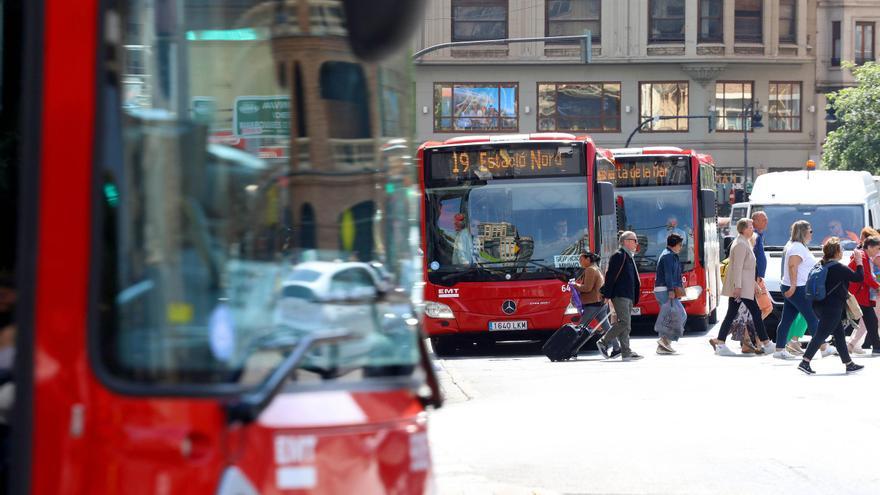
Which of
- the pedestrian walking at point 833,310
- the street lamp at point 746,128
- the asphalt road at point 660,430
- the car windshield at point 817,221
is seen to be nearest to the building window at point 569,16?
the street lamp at point 746,128

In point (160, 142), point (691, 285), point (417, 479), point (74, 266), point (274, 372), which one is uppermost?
point (160, 142)

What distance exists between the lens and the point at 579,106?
6150 cm

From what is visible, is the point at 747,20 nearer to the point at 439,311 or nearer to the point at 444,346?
the point at 444,346

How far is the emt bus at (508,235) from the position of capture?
19.9 metres

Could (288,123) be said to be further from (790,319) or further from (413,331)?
(790,319)

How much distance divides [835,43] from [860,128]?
10.4 m

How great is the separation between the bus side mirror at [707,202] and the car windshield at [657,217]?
0.19 metres

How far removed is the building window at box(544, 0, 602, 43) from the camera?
198 ft

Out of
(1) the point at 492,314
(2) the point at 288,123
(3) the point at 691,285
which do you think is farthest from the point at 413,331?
(3) the point at 691,285

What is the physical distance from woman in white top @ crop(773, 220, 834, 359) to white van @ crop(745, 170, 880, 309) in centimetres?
542

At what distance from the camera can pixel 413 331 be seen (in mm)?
4184

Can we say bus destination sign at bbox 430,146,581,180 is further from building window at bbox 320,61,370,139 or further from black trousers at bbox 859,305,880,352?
building window at bbox 320,61,370,139

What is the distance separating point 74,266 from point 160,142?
40 centimetres

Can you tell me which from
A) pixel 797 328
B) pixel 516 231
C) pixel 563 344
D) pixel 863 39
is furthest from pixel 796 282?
pixel 863 39
